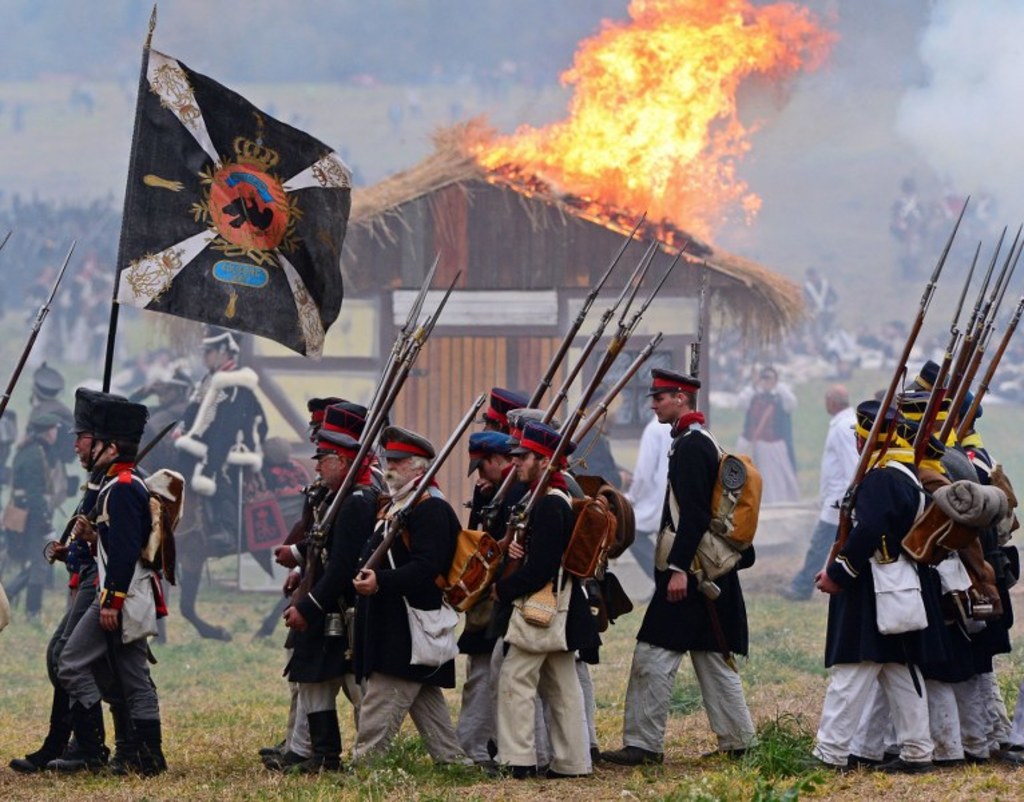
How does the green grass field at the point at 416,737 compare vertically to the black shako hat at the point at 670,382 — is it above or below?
below

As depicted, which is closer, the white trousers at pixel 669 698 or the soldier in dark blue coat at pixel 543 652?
the soldier in dark blue coat at pixel 543 652

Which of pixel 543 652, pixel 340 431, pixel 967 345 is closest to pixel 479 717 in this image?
pixel 543 652

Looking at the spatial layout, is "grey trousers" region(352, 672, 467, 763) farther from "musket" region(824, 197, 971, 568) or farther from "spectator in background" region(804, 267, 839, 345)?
"spectator in background" region(804, 267, 839, 345)

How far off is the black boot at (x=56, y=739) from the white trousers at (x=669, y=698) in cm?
276

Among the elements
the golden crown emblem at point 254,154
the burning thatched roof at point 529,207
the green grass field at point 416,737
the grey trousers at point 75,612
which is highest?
the burning thatched roof at point 529,207

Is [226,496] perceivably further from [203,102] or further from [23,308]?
[23,308]

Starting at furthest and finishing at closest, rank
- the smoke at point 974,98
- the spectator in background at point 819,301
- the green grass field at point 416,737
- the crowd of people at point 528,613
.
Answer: the spectator in background at point 819,301 < the smoke at point 974,98 < the crowd of people at point 528,613 < the green grass field at point 416,737

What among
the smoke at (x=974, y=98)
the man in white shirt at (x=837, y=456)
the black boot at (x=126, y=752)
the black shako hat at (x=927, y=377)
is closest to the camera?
the black boot at (x=126, y=752)

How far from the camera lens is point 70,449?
19125 millimetres

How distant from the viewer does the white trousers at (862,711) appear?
314 inches

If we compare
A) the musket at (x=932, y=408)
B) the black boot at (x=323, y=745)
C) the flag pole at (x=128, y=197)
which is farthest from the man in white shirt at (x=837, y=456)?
the flag pole at (x=128, y=197)

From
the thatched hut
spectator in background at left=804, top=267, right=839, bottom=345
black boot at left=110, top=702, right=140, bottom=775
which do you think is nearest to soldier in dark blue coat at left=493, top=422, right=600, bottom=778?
black boot at left=110, top=702, right=140, bottom=775

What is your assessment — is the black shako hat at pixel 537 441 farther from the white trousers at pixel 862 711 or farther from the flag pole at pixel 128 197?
the flag pole at pixel 128 197

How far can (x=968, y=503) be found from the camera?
7.82m
